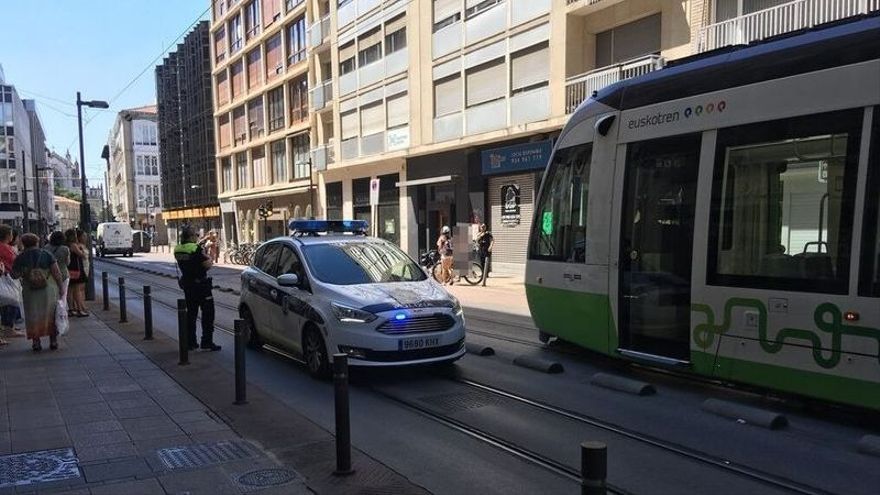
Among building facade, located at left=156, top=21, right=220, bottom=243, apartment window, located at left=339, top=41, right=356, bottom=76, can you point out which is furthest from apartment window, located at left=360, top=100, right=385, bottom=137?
building facade, located at left=156, top=21, right=220, bottom=243

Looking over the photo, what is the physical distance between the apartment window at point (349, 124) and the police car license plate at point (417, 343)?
2691 cm

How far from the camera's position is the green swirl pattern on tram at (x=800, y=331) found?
5355mm

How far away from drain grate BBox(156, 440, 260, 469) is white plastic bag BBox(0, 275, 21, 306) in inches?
276

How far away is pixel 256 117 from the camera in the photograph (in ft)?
156

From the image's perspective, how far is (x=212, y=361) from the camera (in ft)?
30.0

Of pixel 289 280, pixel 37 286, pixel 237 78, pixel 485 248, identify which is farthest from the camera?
pixel 237 78

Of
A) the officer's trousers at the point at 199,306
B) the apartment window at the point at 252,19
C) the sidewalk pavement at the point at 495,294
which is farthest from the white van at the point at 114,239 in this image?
the officer's trousers at the point at 199,306

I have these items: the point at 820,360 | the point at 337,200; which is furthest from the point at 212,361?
the point at 337,200

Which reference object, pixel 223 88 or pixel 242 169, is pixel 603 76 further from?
pixel 223 88

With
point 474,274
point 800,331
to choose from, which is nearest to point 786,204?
point 800,331

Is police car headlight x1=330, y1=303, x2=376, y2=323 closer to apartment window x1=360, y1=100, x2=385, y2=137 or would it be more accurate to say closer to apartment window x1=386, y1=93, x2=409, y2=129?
apartment window x1=386, y1=93, x2=409, y2=129

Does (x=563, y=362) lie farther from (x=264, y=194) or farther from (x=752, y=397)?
(x=264, y=194)

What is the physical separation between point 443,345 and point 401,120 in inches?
901

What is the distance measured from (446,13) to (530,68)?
5.70m
